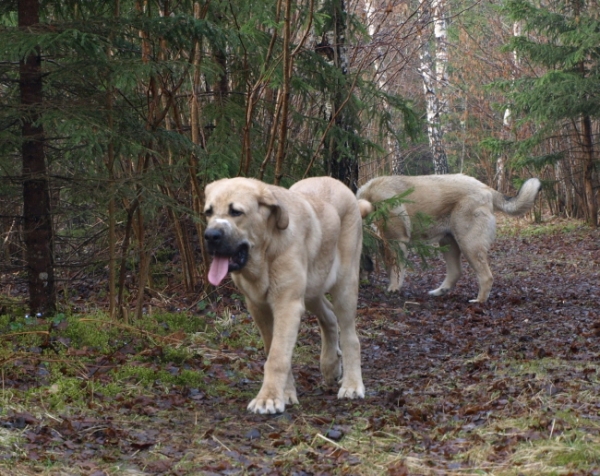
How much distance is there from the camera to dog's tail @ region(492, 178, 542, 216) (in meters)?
12.8

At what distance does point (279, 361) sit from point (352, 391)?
3.02ft

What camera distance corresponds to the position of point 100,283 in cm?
1169

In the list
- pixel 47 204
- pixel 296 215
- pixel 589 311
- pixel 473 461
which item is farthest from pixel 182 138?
pixel 589 311

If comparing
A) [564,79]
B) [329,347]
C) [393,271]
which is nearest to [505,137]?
[564,79]

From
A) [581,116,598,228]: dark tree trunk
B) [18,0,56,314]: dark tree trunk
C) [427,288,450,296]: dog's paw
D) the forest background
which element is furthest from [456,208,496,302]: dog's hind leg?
[581,116,598,228]: dark tree trunk

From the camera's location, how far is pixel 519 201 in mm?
12867

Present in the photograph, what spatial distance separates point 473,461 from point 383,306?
6532 millimetres

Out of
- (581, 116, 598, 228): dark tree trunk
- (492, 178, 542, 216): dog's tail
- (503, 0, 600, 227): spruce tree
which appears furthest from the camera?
(581, 116, 598, 228): dark tree trunk

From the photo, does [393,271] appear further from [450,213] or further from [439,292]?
[450,213]

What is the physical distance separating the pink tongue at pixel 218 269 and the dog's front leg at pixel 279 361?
1.61ft

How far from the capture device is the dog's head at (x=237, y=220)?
218 inches

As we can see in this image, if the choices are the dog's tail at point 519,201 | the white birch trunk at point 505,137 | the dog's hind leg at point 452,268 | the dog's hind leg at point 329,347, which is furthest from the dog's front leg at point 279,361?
the white birch trunk at point 505,137

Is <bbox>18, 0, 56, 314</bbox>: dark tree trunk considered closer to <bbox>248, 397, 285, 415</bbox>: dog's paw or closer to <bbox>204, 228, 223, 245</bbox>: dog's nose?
<bbox>204, 228, 223, 245</bbox>: dog's nose

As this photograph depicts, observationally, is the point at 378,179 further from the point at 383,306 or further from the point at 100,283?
the point at 100,283
